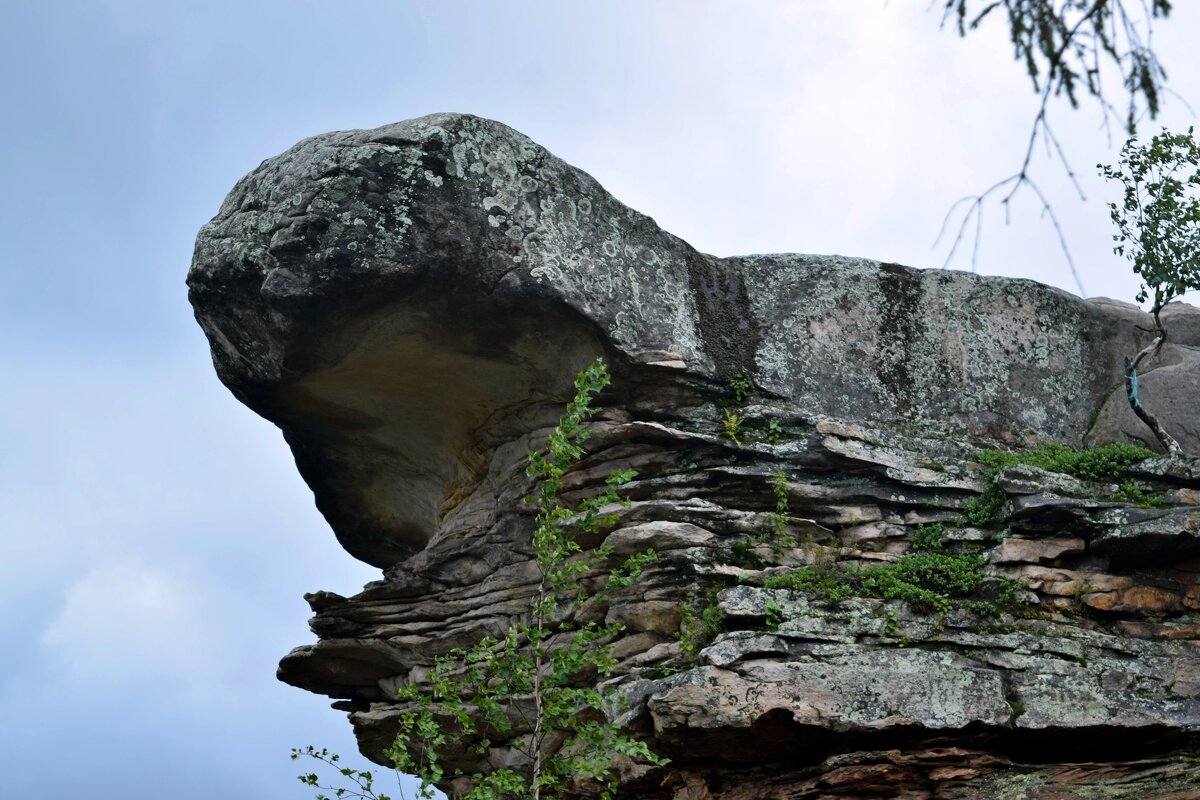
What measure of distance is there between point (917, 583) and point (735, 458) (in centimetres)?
198

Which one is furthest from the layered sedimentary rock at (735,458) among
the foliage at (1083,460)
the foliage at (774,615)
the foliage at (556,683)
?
the foliage at (556,683)

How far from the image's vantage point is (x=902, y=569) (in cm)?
1078

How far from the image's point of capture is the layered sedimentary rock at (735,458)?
955 centimetres

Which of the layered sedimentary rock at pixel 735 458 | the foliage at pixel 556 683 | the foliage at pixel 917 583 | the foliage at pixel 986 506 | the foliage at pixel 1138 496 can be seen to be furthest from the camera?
the foliage at pixel 986 506

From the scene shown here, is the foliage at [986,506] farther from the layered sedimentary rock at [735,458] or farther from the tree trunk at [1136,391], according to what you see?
the tree trunk at [1136,391]

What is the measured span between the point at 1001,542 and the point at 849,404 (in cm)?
228

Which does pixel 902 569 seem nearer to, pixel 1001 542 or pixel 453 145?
pixel 1001 542

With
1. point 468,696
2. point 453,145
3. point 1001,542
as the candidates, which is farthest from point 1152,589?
point 453,145

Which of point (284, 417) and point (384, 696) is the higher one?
point (284, 417)

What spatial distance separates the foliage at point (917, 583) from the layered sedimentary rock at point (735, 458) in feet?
0.20

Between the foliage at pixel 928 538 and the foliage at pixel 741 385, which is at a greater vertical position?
the foliage at pixel 741 385

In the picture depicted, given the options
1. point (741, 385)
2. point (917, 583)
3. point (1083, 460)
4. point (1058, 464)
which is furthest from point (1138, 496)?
point (741, 385)

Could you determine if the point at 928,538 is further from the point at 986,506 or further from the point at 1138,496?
the point at 1138,496

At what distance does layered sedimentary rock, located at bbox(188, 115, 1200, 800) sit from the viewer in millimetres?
9547
